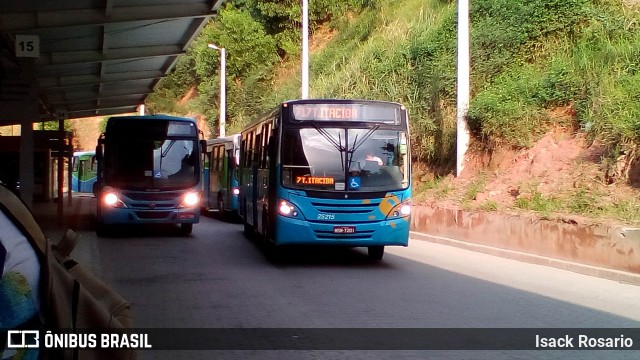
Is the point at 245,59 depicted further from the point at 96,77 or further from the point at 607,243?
the point at 607,243

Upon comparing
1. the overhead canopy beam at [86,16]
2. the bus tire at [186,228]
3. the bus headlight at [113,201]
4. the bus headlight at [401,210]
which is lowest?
the bus tire at [186,228]

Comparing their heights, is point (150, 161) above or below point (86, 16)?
below

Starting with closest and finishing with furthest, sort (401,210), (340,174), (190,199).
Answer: (340,174) < (401,210) < (190,199)

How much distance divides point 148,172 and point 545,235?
32.5ft

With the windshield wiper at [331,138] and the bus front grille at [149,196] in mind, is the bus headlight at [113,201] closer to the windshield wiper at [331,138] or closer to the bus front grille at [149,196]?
the bus front grille at [149,196]

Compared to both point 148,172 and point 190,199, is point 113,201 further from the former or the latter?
point 190,199

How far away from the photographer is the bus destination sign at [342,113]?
1364 cm

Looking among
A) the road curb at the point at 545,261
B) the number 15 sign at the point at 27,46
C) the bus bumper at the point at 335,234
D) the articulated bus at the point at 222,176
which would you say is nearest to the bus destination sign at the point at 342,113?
the bus bumper at the point at 335,234

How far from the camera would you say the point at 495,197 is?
18.5 m

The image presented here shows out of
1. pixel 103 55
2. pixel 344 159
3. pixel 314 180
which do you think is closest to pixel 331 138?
pixel 344 159

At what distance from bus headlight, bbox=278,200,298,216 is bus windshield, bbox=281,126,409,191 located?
313mm

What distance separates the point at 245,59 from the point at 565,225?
3765 centimetres

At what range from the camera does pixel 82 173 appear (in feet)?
186

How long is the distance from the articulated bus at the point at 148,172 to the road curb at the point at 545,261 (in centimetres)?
624
